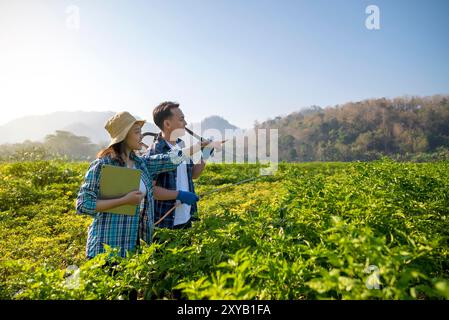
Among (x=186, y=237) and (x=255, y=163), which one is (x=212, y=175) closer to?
(x=255, y=163)

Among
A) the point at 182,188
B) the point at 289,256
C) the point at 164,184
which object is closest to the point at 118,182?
the point at 164,184

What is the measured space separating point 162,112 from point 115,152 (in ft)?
2.67

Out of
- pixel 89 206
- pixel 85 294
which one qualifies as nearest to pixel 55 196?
pixel 89 206

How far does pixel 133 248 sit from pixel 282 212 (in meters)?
1.11

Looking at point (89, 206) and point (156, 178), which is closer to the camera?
point (89, 206)

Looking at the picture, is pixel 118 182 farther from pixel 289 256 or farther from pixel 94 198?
pixel 289 256

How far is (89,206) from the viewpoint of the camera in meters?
2.36

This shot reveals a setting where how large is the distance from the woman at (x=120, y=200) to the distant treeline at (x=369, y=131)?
1846 inches

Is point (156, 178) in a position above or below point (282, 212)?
above

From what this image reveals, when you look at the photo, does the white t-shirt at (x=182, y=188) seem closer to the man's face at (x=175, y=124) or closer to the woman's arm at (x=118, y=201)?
the man's face at (x=175, y=124)

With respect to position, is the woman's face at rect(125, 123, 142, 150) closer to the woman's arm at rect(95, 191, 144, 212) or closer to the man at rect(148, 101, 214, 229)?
the woman's arm at rect(95, 191, 144, 212)

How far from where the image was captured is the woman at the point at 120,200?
2.41m

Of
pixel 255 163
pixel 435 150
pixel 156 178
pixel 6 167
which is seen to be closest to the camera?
pixel 156 178
